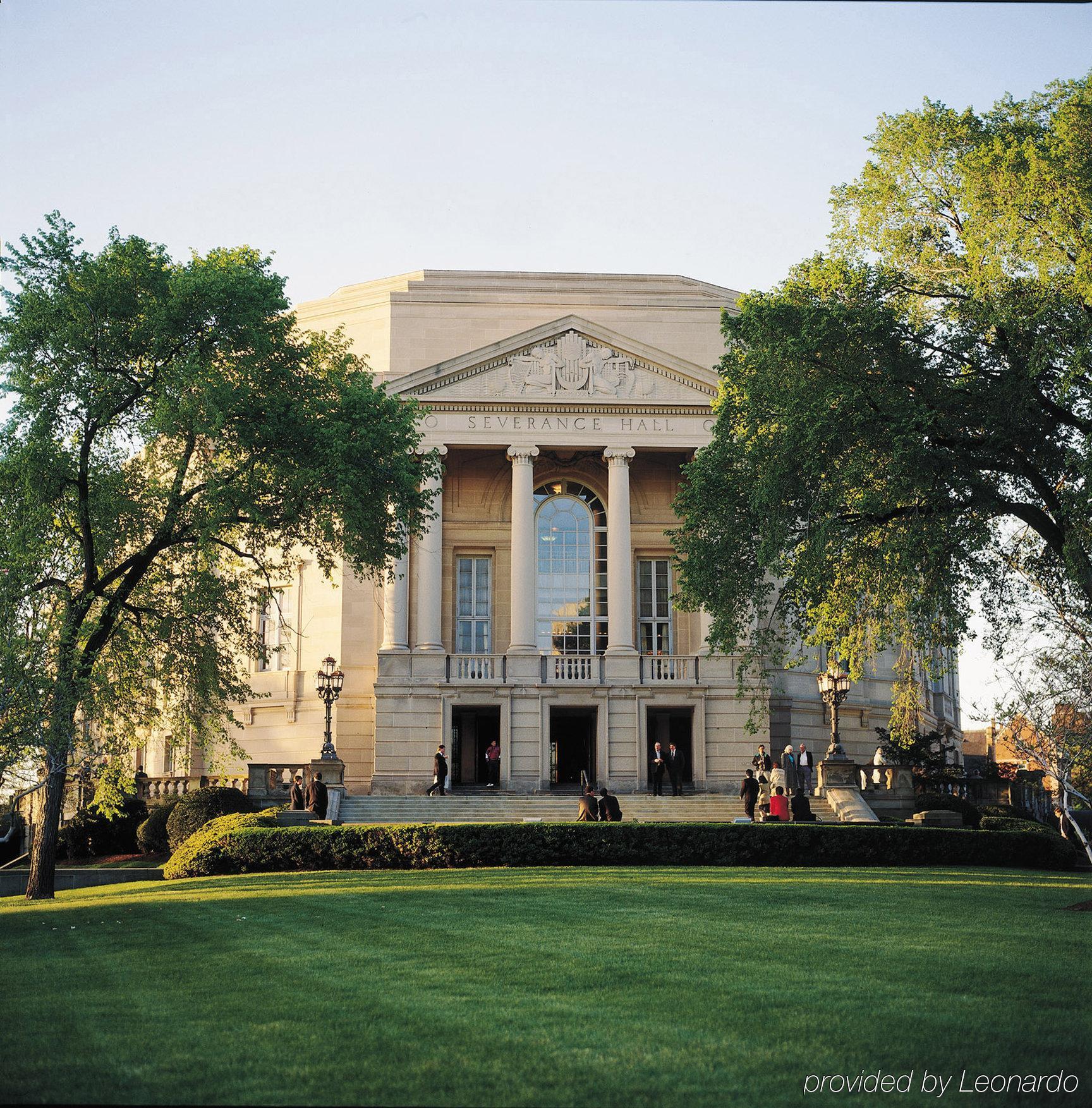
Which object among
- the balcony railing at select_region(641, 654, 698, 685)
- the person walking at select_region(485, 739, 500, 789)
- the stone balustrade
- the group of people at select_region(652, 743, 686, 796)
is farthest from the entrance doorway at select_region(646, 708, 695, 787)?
the stone balustrade

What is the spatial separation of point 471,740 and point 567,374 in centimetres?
1259

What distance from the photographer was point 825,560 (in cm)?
2339

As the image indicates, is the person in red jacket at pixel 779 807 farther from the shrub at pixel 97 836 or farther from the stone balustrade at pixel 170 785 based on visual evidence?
the shrub at pixel 97 836

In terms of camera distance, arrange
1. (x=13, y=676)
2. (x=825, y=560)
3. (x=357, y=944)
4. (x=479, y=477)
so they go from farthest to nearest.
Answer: (x=479, y=477) < (x=825, y=560) < (x=13, y=676) < (x=357, y=944)

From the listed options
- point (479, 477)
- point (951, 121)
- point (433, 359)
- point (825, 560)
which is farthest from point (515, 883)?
point (433, 359)

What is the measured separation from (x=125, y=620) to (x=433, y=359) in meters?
24.5

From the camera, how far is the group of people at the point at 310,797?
34562mm

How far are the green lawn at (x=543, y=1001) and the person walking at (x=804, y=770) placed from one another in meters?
18.4

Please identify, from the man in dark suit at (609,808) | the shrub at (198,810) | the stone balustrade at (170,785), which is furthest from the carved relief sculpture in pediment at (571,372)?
the man in dark suit at (609,808)

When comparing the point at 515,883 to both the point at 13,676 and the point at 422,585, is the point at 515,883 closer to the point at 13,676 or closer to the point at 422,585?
the point at 13,676

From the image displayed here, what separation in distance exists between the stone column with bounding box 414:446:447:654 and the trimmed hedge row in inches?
568

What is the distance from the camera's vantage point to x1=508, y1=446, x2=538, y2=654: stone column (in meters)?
41.9

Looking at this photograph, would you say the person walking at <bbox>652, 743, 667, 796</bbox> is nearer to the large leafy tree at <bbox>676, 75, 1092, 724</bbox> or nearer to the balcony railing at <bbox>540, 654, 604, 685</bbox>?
the balcony railing at <bbox>540, 654, 604, 685</bbox>

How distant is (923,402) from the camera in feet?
71.5
